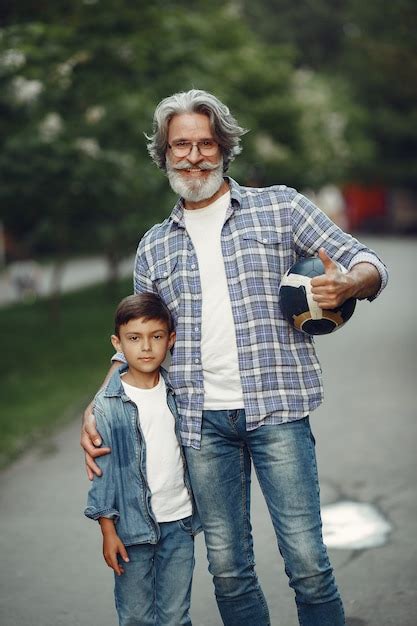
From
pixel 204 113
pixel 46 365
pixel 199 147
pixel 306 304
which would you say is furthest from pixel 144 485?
pixel 46 365

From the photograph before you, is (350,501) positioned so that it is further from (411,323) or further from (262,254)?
(411,323)

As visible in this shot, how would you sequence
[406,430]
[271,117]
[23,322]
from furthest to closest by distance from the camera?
[271,117], [23,322], [406,430]

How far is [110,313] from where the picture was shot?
63.3 feet

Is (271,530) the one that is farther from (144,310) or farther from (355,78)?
(355,78)

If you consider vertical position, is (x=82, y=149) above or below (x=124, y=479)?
above

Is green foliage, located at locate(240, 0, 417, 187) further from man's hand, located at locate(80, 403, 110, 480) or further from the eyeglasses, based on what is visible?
man's hand, located at locate(80, 403, 110, 480)

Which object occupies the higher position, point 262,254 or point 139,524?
point 262,254

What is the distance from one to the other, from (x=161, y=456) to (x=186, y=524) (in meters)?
0.28

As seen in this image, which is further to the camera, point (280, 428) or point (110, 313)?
point (110, 313)

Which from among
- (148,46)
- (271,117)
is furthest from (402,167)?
(148,46)

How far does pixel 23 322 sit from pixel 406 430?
36.8 ft

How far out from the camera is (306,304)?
3.44 meters

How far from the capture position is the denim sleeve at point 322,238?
349 cm

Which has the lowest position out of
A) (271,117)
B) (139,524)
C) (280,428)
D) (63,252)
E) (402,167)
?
(139,524)
